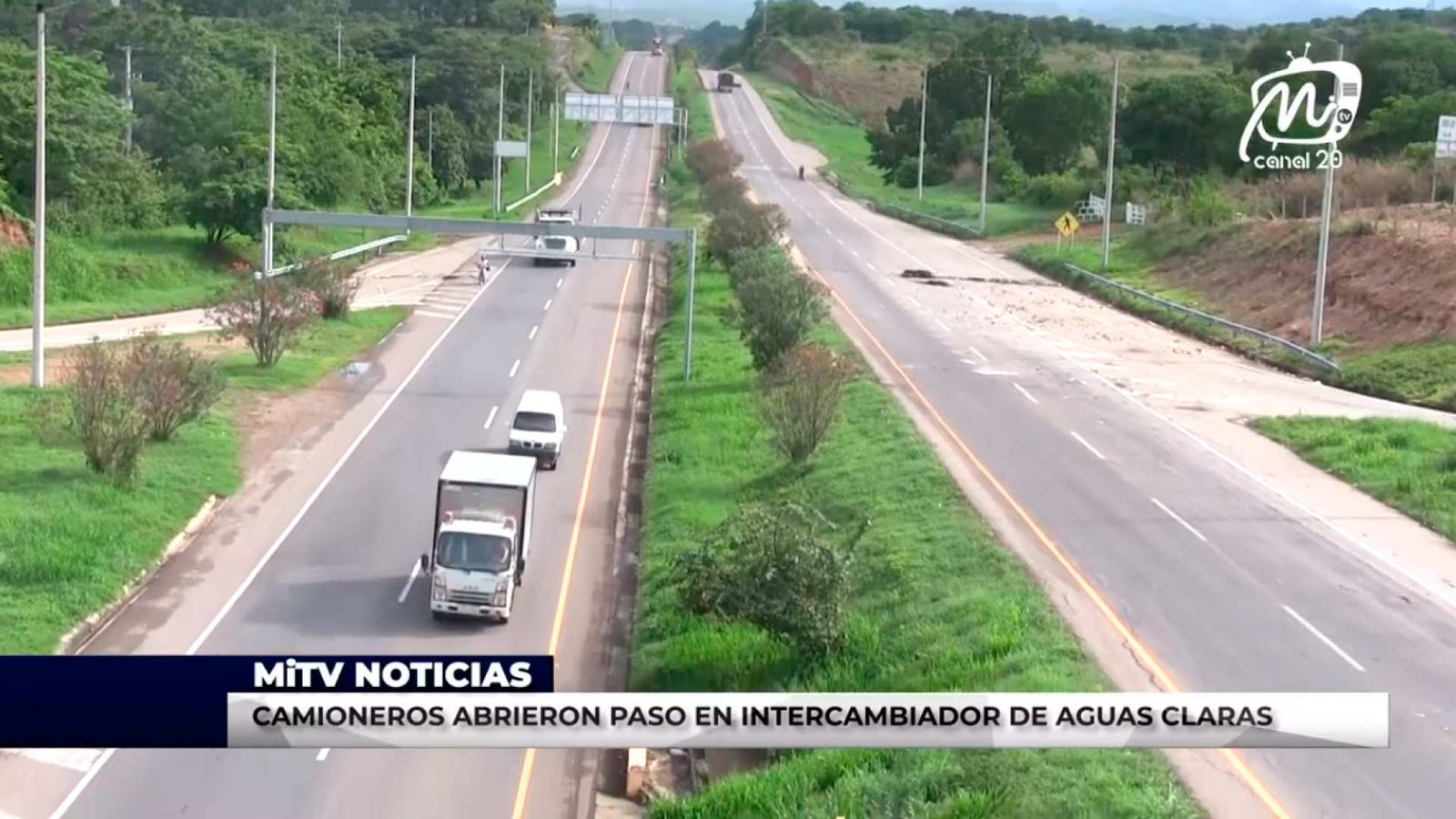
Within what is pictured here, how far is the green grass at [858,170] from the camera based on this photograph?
296 feet

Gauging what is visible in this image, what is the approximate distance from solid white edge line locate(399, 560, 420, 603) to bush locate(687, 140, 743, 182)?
62.9m

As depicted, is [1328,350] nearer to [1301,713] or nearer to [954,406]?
[954,406]

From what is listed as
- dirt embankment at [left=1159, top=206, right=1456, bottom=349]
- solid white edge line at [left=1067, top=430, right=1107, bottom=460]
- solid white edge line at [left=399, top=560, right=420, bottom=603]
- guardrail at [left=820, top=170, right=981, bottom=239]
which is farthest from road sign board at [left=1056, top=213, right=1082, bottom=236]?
solid white edge line at [left=399, top=560, right=420, bottom=603]

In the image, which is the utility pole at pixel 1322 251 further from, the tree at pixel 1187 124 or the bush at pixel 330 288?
the tree at pixel 1187 124

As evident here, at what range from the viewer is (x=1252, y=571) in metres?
25.6

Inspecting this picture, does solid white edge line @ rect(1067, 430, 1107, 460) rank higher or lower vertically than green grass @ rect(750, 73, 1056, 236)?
lower

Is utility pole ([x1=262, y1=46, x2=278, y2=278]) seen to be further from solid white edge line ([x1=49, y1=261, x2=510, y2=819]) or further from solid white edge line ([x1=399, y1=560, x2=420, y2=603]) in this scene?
solid white edge line ([x1=399, y1=560, x2=420, y2=603])

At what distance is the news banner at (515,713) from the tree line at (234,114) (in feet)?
175

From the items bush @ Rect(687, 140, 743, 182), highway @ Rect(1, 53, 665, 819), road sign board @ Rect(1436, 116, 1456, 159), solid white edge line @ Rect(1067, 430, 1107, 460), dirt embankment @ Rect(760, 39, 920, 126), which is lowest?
highway @ Rect(1, 53, 665, 819)

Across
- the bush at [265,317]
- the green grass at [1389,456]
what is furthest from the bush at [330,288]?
the green grass at [1389,456]

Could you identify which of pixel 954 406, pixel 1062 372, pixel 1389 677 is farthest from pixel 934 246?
pixel 1389 677

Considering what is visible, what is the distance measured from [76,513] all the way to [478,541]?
713 cm

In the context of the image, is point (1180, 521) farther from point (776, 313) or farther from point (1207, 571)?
point (776, 313)

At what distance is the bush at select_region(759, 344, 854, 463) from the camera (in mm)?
33469
